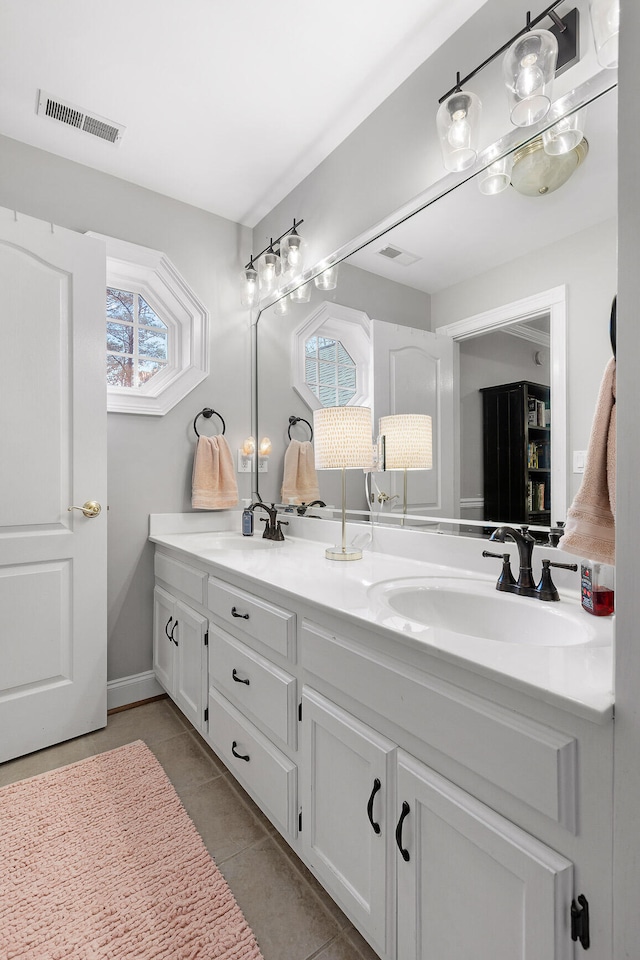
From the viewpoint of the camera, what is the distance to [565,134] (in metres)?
1.13

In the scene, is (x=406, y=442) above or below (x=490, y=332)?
below

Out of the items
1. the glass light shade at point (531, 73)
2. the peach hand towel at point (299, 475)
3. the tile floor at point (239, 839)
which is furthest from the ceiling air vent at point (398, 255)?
the tile floor at point (239, 839)

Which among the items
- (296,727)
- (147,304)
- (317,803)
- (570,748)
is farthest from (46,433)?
(570,748)

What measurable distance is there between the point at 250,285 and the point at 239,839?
8.00ft

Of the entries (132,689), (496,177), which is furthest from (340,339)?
(132,689)

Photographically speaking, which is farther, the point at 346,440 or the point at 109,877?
the point at 346,440

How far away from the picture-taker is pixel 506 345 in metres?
1.31

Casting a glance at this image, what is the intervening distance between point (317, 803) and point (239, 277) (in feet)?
8.11

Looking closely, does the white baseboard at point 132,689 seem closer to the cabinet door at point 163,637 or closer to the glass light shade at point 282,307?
the cabinet door at point 163,637

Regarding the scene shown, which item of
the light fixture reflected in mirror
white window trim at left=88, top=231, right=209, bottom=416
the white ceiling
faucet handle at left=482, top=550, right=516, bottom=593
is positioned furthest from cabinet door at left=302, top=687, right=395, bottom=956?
the white ceiling

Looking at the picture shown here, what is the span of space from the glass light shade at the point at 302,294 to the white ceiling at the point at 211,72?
539mm

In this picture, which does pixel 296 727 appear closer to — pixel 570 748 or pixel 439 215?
pixel 570 748

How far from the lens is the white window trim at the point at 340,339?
1.80m

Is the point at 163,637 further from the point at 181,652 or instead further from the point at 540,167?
the point at 540,167
